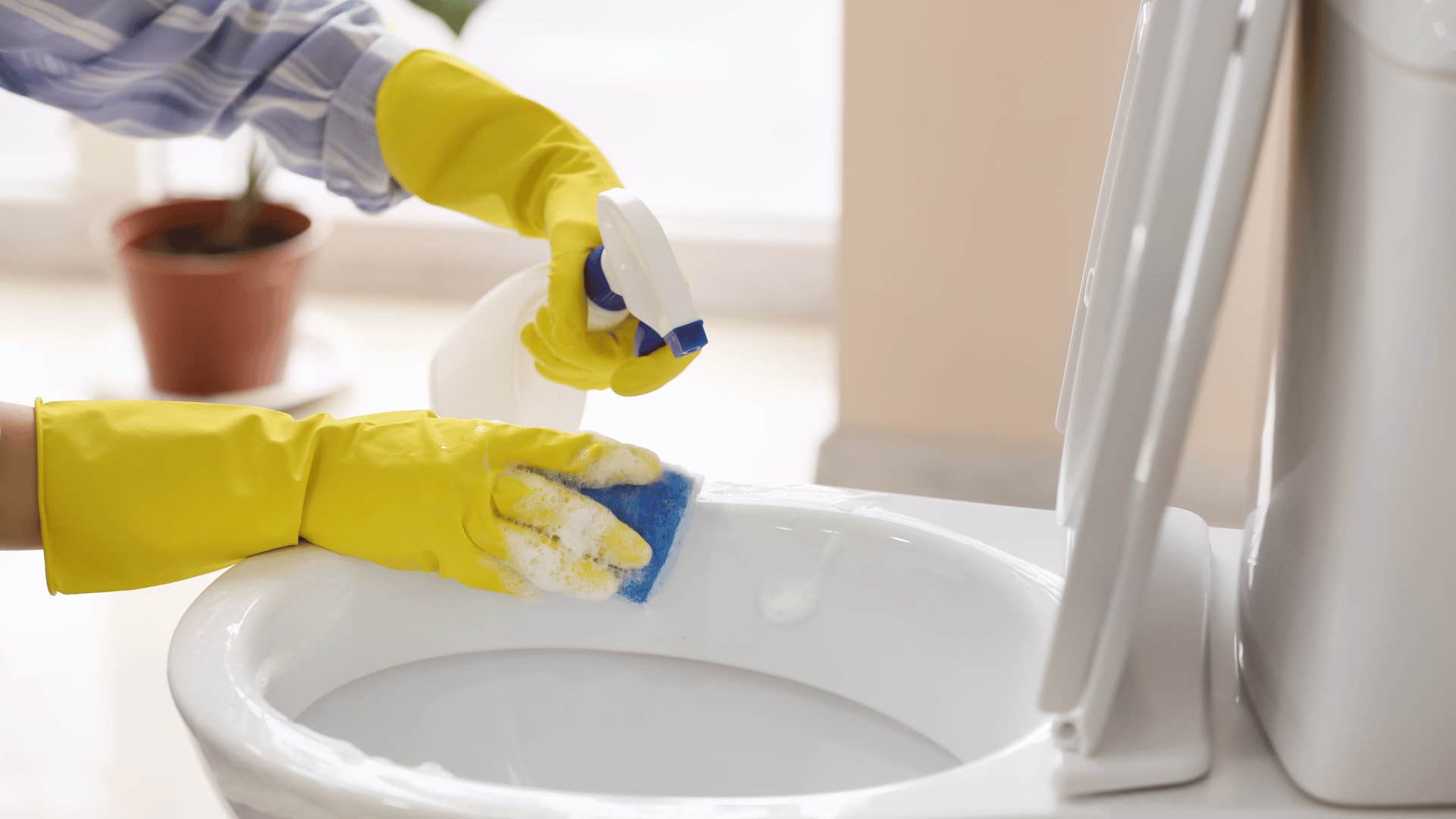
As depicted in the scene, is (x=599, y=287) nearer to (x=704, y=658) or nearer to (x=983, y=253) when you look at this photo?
(x=704, y=658)

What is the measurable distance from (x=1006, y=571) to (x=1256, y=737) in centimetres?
17

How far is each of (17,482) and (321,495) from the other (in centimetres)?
16

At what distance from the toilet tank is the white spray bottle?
12.6 inches

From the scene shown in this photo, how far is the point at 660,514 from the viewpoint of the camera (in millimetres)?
809

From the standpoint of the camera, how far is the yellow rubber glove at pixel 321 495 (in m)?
0.76

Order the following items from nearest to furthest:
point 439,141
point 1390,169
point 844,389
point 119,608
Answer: point 1390,169
point 439,141
point 119,608
point 844,389

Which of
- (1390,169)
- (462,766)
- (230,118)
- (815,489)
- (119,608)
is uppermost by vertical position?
(1390,169)

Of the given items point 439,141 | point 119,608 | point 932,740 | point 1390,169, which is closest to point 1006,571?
point 932,740

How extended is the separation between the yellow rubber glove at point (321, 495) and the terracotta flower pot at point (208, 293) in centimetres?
99

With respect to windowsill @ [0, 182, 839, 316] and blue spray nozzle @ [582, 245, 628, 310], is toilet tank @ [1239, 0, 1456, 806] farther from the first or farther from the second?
windowsill @ [0, 182, 839, 316]

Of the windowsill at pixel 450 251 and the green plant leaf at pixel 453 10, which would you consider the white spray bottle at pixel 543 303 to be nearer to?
the green plant leaf at pixel 453 10

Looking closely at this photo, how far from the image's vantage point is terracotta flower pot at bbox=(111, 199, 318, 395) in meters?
1.73

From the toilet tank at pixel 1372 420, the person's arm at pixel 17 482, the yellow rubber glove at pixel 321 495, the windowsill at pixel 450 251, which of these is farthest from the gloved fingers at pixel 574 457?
the windowsill at pixel 450 251

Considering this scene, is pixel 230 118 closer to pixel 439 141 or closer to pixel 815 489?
pixel 439 141
